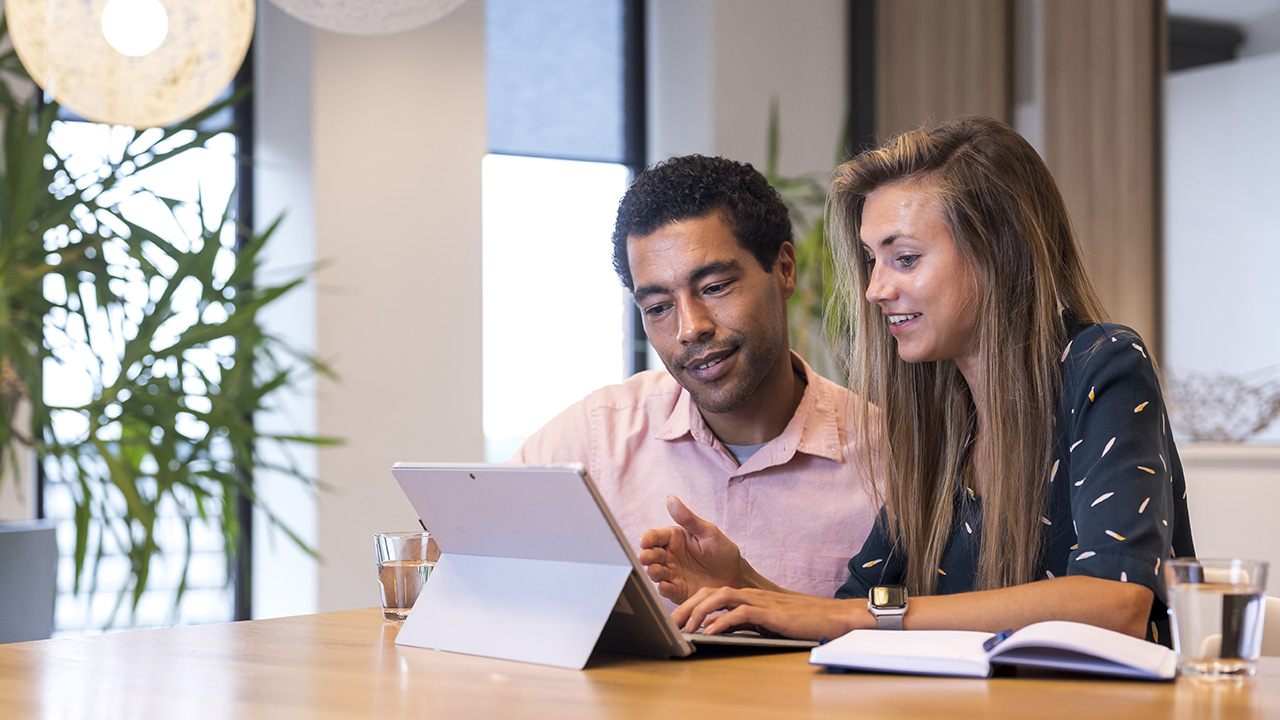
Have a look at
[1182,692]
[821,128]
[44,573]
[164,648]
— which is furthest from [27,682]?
[821,128]

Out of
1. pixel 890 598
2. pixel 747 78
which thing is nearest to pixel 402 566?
pixel 890 598

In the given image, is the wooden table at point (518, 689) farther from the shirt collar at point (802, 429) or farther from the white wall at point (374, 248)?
the white wall at point (374, 248)

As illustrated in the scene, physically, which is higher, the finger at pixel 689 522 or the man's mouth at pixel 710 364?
the man's mouth at pixel 710 364

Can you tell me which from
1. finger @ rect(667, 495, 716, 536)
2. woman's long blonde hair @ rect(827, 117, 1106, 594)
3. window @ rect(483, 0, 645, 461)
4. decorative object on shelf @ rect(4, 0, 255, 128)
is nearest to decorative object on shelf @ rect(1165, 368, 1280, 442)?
window @ rect(483, 0, 645, 461)

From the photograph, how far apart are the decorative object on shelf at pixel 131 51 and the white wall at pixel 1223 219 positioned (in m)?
3.24

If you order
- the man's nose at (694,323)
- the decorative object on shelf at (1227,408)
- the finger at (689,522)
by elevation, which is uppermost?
the man's nose at (694,323)

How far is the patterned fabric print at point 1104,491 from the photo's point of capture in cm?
Answer: 127

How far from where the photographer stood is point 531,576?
1.30m

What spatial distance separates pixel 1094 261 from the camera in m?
4.49

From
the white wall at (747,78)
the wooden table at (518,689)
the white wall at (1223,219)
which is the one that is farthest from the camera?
the white wall at (747,78)

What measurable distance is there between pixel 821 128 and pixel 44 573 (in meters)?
3.58

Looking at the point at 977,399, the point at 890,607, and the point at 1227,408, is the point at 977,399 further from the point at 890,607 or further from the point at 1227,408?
the point at 1227,408

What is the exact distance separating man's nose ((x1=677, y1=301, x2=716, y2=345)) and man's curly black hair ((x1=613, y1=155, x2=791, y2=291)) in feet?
0.48

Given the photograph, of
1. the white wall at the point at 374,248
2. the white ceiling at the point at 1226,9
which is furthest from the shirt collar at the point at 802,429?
the white ceiling at the point at 1226,9
